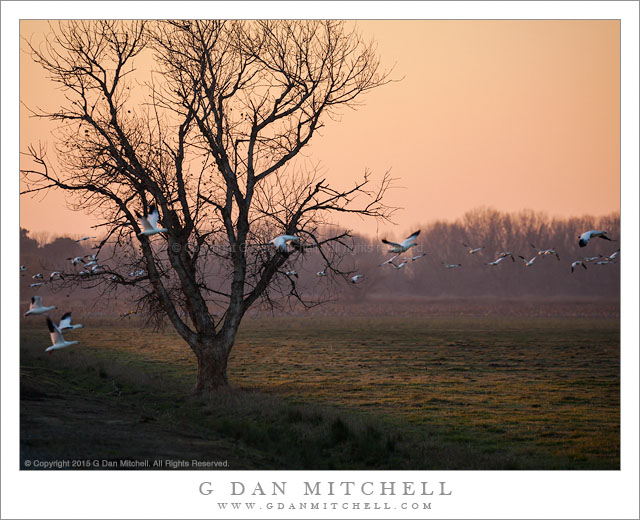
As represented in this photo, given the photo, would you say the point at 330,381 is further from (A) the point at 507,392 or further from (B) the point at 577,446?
(B) the point at 577,446

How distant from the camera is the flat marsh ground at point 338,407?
653 inches

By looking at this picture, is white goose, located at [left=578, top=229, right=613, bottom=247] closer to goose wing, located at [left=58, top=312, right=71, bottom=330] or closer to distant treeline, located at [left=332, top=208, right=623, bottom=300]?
goose wing, located at [left=58, top=312, right=71, bottom=330]

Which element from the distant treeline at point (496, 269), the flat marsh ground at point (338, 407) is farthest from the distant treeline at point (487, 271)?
the flat marsh ground at point (338, 407)

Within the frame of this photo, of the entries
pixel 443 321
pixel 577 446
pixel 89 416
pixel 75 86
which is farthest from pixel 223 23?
pixel 443 321

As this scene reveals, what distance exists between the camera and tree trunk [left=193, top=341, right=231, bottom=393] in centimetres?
2458

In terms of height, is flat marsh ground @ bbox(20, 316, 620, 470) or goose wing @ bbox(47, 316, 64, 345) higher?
goose wing @ bbox(47, 316, 64, 345)

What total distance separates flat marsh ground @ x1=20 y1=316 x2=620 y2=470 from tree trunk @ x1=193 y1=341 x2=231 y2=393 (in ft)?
2.11

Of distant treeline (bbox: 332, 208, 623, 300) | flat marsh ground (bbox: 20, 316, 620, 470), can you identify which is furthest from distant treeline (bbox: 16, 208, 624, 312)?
flat marsh ground (bbox: 20, 316, 620, 470)

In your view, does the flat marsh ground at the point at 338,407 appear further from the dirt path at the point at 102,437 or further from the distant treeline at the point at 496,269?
the distant treeline at the point at 496,269

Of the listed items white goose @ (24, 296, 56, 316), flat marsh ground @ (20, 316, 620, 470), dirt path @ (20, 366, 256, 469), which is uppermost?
white goose @ (24, 296, 56, 316)

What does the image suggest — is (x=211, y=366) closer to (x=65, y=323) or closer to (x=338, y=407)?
(x=338, y=407)

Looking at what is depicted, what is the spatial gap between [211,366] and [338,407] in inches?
195

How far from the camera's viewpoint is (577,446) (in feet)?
58.4

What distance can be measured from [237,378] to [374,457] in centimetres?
1519
